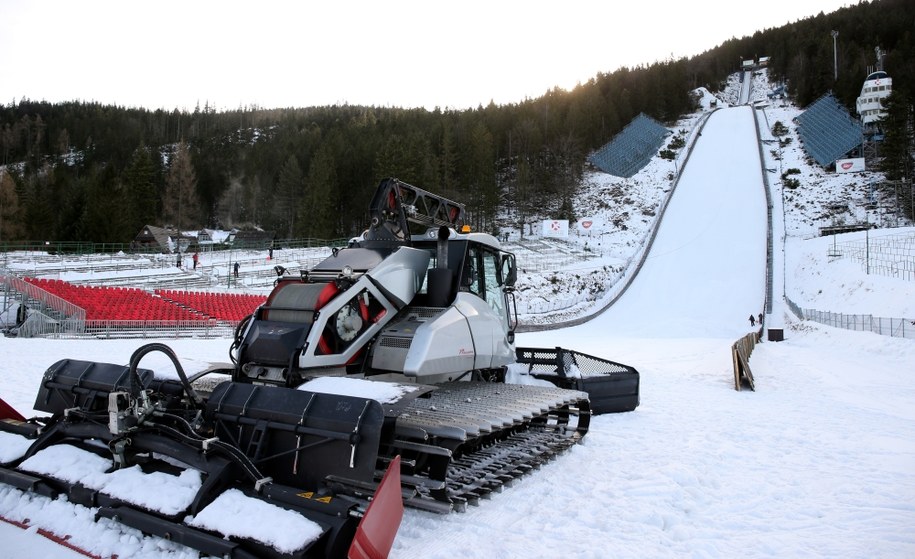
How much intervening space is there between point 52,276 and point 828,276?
159 feet

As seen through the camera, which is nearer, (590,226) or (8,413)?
(8,413)

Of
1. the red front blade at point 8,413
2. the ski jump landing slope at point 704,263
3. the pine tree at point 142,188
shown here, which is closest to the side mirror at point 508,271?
the red front blade at point 8,413

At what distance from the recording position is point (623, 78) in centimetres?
10712

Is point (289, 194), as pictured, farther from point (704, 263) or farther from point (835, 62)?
point (835, 62)

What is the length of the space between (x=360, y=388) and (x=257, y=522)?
1.33m

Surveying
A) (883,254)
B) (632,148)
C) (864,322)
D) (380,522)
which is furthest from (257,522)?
(632,148)

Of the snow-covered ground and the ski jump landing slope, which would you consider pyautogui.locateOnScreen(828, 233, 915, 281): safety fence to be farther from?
the snow-covered ground

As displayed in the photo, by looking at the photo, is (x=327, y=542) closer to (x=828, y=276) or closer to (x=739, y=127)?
(x=828, y=276)

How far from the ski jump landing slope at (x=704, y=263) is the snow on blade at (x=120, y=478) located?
2413 centimetres

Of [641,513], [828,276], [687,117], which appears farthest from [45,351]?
[687,117]

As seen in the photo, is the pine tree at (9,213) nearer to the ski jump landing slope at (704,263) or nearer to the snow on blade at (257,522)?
the ski jump landing slope at (704,263)

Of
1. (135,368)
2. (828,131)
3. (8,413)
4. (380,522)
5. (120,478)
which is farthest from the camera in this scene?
(828,131)

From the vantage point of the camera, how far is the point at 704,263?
4122cm

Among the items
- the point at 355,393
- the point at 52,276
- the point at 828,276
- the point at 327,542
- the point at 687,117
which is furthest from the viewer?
the point at 687,117
